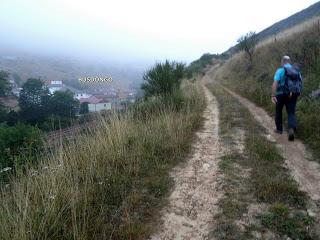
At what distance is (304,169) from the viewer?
4680mm

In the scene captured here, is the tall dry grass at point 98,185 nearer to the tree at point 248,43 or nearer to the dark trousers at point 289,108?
the dark trousers at point 289,108

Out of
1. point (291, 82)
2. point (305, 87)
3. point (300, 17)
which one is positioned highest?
point (300, 17)

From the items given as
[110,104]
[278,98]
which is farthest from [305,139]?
[110,104]

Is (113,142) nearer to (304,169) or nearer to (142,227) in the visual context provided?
(142,227)

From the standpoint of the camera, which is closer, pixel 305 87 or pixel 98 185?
pixel 98 185

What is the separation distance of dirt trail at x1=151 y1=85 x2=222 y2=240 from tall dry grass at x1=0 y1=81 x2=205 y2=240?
181 mm

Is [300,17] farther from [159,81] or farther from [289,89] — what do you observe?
[289,89]

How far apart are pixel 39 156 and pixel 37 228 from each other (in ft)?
5.92

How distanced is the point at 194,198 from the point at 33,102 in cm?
1615

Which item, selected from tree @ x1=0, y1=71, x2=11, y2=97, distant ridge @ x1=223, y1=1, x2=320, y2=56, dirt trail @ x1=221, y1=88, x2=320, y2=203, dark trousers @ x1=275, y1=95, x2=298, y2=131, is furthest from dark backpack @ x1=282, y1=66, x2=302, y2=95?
distant ridge @ x1=223, y1=1, x2=320, y2=56

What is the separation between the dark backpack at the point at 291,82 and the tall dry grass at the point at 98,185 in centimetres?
235

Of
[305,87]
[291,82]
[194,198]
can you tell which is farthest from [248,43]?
[194,198]

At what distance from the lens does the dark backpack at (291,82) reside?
6.39 meters

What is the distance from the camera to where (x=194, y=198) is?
3896mm
